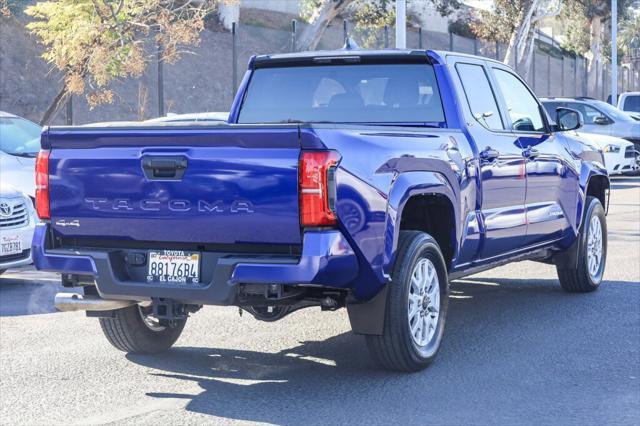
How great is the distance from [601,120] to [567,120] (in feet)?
50.6

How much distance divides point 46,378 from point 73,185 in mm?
1231

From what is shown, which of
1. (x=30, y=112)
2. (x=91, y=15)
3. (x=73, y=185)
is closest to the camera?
(x=73, y=185)

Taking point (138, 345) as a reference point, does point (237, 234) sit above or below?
above

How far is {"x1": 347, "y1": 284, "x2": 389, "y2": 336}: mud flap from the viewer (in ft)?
20.6

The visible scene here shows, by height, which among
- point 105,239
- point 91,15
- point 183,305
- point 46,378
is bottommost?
point 46,378

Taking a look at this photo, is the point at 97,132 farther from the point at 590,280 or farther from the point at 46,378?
the point at 590,280

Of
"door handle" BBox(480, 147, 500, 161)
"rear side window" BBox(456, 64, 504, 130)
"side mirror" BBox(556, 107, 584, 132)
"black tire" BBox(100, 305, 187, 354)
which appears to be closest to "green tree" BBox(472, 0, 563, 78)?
"side mirror" BBox(556, 107, 584, 132)

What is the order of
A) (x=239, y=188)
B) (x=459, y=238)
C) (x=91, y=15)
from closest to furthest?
(x=239, y=188) < (x=459, y=238) < (x=91, y=15)

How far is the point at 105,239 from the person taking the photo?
6266 millimetres

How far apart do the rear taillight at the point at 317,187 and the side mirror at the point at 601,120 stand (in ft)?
62.9

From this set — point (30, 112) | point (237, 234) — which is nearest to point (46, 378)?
point (237, 234)

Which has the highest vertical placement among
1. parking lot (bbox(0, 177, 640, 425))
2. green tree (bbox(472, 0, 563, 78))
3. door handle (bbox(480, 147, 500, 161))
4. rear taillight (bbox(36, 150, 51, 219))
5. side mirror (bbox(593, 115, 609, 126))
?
green tree (bbox(472, 0, 563, 78))

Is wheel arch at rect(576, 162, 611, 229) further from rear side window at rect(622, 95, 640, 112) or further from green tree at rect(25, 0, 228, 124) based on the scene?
rear side window at rect(622, 95, 640, 112)

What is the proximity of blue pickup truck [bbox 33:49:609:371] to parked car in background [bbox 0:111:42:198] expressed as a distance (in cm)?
646
